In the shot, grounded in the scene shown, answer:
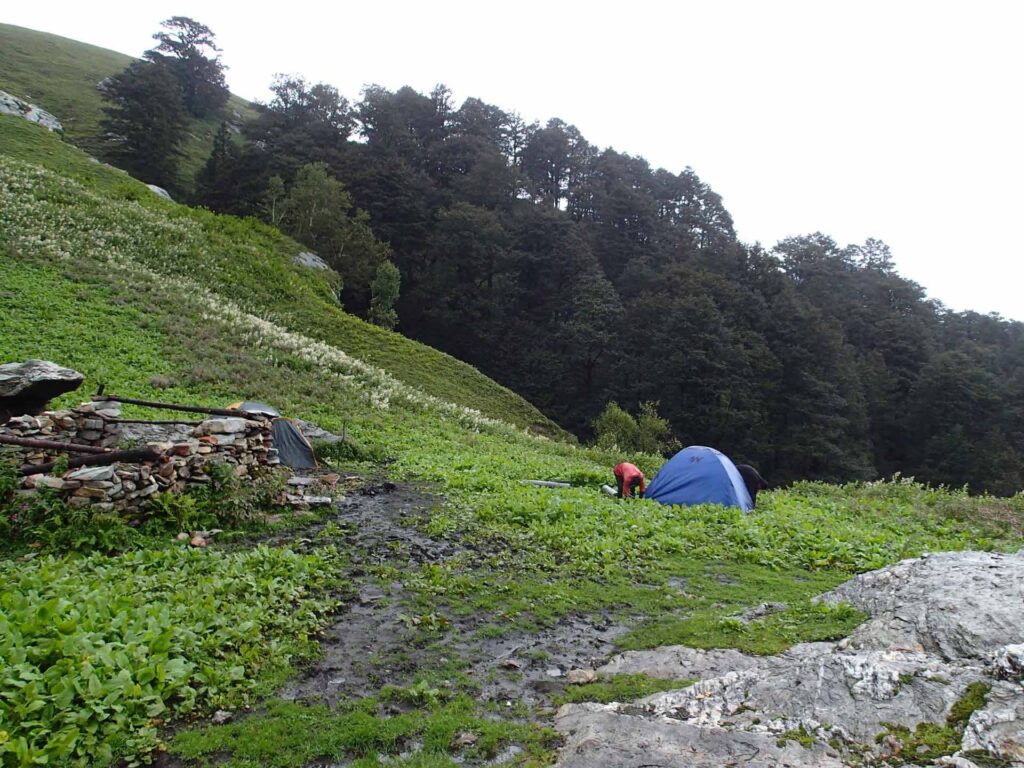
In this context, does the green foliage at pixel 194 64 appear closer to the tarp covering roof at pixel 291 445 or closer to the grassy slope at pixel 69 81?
the grassy slope at pixel 69 81

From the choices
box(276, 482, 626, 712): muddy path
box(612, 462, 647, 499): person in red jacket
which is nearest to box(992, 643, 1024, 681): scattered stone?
box(276, 482, 626, 712): muddy path

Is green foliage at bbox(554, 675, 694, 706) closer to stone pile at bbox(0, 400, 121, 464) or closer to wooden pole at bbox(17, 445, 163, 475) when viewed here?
wooden pole at bbox(17, 445, 163, 475)

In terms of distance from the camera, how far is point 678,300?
6328 cm

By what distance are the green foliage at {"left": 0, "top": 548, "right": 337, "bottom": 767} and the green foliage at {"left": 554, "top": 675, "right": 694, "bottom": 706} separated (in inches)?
109

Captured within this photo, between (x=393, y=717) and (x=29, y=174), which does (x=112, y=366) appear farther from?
(x=29, y=174)

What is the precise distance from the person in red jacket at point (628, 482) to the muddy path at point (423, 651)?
840 centimetres

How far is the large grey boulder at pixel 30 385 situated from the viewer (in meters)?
12.7

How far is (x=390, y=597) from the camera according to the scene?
26.1 feet

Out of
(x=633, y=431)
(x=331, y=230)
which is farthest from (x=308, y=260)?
(x=633, y=431)

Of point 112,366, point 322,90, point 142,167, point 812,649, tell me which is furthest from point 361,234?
point 812,649

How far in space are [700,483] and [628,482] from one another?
1998 millimetres

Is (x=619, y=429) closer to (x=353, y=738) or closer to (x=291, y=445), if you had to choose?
(x=291, y=445)

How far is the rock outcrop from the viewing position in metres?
3.98

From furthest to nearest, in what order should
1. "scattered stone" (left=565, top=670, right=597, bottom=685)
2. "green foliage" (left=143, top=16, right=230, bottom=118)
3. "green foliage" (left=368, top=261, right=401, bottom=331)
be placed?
"green foliage" (left=143, top=16, right=230, bottom=118), "green foliage" (left=368, top=261, right=401, bottom=331), "scattered stone" (left=565, top=670, right=597, bottom=685)
